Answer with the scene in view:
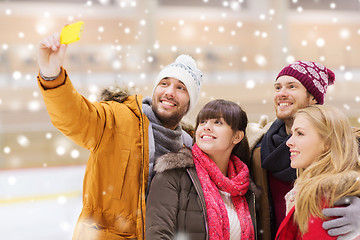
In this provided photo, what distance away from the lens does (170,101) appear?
1804mm

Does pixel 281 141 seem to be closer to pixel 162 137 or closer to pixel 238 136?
pixel 238 136

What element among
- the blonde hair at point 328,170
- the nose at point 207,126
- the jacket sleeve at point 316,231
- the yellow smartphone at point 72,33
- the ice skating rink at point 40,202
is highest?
the yellow smartphone at point 72,33

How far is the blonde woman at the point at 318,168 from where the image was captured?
123 centimetres

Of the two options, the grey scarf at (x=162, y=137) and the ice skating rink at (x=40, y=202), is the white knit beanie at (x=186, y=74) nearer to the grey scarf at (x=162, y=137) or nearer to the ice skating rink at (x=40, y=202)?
the grey scarf at (x=162, y=137)

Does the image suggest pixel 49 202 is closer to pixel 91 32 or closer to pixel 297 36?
pixel 91 32

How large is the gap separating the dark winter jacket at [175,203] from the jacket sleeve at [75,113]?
1.00ft

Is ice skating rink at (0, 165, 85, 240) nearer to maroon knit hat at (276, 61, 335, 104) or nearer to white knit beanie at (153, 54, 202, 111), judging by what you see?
white knit beanie at (153, 54, 202, 111)

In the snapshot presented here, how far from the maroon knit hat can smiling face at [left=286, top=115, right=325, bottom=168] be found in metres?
0.35

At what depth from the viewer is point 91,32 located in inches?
323

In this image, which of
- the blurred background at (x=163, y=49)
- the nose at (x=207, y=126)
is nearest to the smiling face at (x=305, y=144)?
the nose at (x=207, y=126)

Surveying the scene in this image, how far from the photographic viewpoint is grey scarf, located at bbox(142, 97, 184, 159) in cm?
170

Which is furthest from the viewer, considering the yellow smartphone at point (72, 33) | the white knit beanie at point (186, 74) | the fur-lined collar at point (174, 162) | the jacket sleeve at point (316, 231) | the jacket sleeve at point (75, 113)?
the white knit beanie at point (186, 74)

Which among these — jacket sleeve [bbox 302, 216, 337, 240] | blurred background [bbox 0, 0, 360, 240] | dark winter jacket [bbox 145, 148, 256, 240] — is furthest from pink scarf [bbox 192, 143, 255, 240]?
blurred background [bbox 0, 0, 360, 240]

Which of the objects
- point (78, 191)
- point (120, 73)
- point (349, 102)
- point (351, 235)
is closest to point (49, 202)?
point (78, 191)
